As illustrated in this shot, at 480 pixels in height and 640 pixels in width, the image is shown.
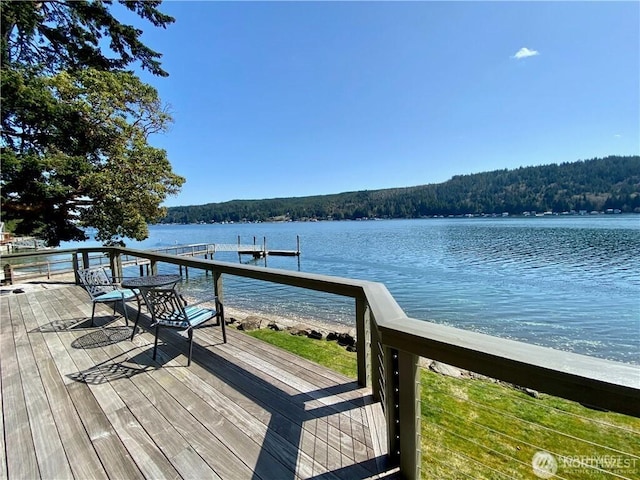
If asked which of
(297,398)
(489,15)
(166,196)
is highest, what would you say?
(489,15)

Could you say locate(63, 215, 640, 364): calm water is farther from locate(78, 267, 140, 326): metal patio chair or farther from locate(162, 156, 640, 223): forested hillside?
locate(162, 156, 640, 223): forested hillside

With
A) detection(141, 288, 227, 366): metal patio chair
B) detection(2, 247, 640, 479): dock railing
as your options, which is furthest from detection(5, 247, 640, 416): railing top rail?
detection(141, 288, 227, 366): metal patio chair

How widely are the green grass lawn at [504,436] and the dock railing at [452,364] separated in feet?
A: 1.09

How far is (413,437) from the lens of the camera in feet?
4.96

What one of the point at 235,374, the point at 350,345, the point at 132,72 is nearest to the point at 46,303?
the point at 235,374

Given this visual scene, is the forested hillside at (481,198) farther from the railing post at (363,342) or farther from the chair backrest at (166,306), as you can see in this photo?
the railing post at (363,342)

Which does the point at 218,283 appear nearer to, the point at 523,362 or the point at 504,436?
the point at 504,436

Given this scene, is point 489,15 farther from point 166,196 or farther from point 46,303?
point 166,196

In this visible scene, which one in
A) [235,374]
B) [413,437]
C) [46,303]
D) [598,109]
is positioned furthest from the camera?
[598,109]

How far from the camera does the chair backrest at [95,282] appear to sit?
4.46 m

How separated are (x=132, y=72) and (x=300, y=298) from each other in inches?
428

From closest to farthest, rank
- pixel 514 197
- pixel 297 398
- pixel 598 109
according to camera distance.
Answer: pixel 297 398
pixel 598 109
pixel 514 197

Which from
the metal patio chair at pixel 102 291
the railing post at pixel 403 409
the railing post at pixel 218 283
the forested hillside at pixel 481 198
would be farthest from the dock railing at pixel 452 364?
the forested hillside at pixel 481 198

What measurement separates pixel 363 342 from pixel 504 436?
1211 millimetres
